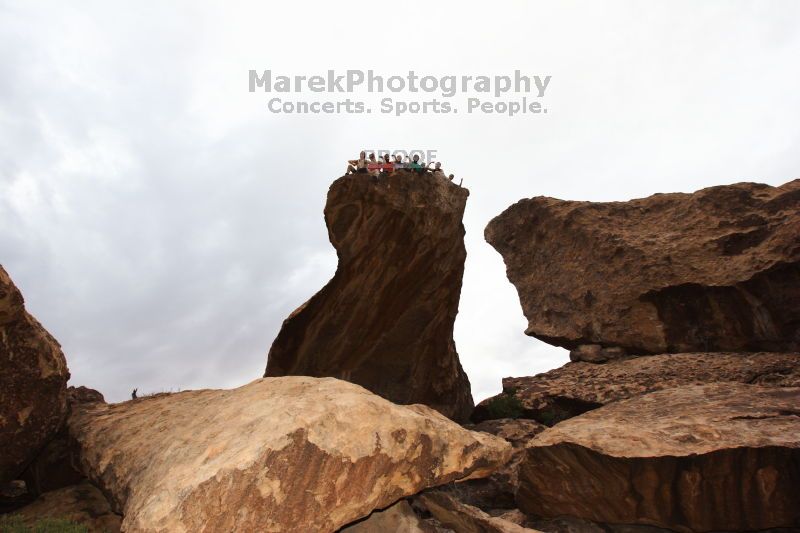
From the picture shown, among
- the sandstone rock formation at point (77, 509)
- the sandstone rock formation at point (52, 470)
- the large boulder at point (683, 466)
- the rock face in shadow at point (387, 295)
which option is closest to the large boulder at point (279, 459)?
the sandstone rock formation at point (77, 509)

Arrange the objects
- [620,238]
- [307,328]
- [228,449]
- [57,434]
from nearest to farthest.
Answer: [228,449], [57,434], [307,328], [620,238]

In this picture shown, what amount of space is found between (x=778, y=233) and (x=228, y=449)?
771 inches

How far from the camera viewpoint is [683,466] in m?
10.0

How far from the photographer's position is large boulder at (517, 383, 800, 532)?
9.85m

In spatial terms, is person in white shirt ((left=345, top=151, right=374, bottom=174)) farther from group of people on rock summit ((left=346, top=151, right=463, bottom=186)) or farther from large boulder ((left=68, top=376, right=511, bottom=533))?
large boulder ((left=68, top=376, right=511, bottom=533))

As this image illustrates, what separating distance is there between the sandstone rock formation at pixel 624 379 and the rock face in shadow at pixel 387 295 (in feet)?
11.8

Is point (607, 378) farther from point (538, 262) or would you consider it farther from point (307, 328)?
point (307, 328)

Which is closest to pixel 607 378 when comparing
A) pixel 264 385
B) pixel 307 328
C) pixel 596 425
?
pixel 596 425

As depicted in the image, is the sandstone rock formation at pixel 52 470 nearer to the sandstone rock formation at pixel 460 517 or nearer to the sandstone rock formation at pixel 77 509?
the sandstone rock formation at pixel 77 509

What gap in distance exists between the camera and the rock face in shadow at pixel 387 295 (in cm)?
1487

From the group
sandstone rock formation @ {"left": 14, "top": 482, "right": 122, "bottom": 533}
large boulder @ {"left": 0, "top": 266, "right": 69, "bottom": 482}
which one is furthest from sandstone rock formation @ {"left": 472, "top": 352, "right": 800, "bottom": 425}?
large boulder @ {"left": 0, "top": 266, "right": 69, "bottom": 482}

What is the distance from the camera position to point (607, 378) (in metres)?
17.4

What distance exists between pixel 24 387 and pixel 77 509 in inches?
112

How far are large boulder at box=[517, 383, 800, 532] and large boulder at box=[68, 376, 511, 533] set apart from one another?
9.91 feet
